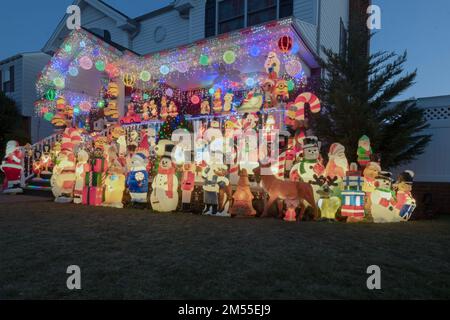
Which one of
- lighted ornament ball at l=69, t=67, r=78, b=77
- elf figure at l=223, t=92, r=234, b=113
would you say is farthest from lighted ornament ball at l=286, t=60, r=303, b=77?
lighted ornament ball at l=69, t=67, r=78, b=77

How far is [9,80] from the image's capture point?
784 inches

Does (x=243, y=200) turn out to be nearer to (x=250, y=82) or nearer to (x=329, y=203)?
(x=329, y=203)

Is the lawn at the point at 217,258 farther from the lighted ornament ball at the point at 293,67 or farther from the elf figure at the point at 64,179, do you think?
the lighted ornament ball at the point at 293,67

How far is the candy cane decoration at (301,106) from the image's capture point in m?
6.91

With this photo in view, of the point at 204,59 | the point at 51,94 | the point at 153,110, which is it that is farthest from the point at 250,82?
the point at 51,94

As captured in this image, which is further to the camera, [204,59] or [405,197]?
[204,59]

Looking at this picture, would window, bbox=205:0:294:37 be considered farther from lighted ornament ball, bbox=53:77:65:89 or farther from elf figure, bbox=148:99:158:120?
lighted ornament ball, bbox=53:77:65:89

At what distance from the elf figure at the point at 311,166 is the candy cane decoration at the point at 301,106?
37.6 inches

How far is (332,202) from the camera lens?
616 centimetres

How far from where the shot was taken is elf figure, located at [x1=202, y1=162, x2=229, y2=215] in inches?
261

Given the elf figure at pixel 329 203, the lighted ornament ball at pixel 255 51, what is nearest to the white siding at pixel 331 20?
the lighted ornament ball at pixel 255 51

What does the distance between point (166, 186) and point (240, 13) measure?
29.9 ft
